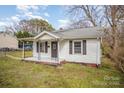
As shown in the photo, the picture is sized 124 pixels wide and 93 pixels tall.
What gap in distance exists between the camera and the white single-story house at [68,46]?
10984 mm

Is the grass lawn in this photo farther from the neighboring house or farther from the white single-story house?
the neighboring house

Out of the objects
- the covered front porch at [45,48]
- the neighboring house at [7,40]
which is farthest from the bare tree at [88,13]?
the neighboring house at [7,40]

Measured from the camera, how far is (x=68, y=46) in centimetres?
1207

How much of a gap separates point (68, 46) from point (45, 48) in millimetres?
2100

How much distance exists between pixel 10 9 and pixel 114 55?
5.98 m

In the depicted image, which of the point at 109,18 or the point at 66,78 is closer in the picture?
the point at 66,78

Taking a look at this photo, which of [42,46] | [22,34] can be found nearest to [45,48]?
[42,46]

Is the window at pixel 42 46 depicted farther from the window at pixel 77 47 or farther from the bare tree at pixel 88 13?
the bare tree at pixel 88 13

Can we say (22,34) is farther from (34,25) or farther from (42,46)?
(34,25)

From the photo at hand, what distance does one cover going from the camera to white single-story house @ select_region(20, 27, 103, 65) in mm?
10984

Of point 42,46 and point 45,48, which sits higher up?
point 42,46

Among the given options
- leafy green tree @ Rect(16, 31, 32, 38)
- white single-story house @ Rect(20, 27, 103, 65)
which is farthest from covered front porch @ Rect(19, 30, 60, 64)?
leafy green tree @ Rect(16, 31, 32, 38)

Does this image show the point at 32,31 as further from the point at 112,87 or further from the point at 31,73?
the point at 112,87
